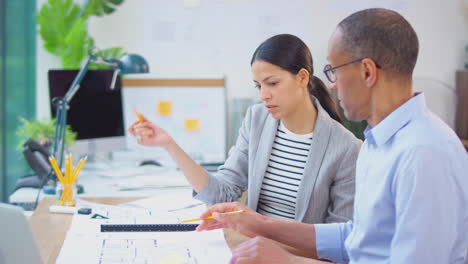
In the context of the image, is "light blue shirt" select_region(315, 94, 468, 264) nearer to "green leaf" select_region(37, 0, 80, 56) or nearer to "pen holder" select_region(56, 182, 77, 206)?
"pen holder" select_region(56, 182, 77, 206)

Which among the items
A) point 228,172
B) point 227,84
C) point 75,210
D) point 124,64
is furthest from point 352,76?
point 227,84

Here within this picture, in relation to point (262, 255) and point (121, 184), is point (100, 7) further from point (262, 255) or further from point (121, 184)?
point (262, 255)

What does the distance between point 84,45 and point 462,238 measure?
114 inches

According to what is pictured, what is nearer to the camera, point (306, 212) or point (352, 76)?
point (352, 76)

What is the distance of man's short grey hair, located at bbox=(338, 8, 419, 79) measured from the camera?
1.09 meters

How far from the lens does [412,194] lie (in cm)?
98

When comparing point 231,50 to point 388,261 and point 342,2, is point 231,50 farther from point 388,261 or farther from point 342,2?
point 388,261

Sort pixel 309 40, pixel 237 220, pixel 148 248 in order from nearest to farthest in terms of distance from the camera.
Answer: pixel 148 248
pixel 237 220
pixel 309 40

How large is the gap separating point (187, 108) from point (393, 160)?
8.71 ft

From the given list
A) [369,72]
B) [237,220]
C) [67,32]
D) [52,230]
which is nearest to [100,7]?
[67,32]

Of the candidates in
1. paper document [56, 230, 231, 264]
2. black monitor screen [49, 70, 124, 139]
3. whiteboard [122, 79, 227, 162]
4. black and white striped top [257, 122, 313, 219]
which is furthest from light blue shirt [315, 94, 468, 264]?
whiteboard [122, 79, 227, 162]

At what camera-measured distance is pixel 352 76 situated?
3.72ft

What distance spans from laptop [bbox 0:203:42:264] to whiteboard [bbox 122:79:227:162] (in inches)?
97.0

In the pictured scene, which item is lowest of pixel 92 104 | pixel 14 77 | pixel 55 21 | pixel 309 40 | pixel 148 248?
pixel 148 248
